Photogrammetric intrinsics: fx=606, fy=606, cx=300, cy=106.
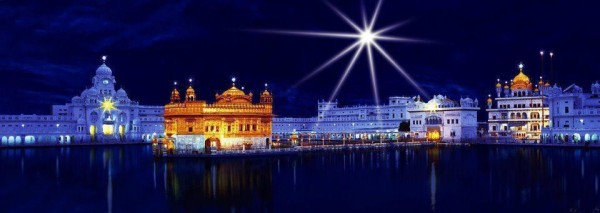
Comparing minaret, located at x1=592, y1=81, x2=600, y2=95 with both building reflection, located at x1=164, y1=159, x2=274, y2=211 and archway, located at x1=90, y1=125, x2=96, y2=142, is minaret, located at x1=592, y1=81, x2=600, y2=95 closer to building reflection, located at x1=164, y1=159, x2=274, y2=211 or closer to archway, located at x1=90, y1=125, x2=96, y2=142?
building reflection, located at x1=164, y1=159, x2=274, y2=211

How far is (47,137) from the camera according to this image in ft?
261

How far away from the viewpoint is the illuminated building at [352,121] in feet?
310

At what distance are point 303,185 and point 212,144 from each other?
75.6 feet

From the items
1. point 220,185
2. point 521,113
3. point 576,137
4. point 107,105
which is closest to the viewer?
point 220,185

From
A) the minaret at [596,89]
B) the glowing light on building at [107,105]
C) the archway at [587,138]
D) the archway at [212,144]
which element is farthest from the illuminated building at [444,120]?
the glowing light on building at [107,105]

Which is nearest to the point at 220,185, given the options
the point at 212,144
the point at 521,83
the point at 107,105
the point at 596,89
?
the point at 212,144

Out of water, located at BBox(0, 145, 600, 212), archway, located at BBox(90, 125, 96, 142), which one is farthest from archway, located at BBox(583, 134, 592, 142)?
archway, located at BBox(90, 125, 96, 142)

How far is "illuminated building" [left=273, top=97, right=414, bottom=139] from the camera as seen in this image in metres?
94.5

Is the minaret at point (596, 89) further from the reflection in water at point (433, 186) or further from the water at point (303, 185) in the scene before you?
the reflection in water at point (433, 186)

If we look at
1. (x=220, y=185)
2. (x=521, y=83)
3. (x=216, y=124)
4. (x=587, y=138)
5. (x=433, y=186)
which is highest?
(x=521, y=83)

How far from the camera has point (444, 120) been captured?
83625mm

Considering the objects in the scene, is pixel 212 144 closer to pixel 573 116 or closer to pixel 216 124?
pixel 216 124

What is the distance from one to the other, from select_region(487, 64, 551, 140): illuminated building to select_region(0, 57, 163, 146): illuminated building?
50591 millimetres

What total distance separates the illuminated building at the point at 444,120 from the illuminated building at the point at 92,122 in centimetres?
3967
